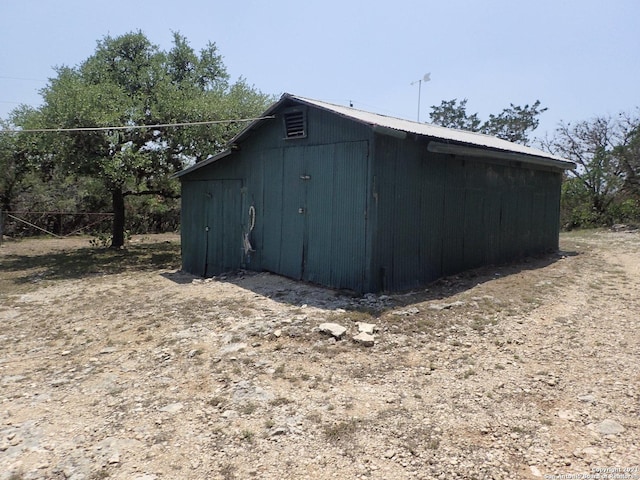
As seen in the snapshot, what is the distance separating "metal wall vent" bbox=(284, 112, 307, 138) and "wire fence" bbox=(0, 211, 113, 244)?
57.3ft

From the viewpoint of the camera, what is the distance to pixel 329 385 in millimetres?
4137

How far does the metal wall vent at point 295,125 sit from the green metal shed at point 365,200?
1.2 inches

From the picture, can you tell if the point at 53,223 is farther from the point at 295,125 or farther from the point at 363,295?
the point at 363,295

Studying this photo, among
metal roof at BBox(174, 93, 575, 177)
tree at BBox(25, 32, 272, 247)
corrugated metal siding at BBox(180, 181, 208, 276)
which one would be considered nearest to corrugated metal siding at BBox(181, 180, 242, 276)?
corrugated metal siding at BBox(180, 181, 208, 276)

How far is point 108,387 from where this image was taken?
4484 mm

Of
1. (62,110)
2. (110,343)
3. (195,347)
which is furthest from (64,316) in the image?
(62,110)

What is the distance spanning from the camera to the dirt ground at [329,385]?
3076 mm

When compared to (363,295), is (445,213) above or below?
above

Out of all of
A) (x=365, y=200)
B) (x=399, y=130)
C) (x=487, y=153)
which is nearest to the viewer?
(x=399, y=130)

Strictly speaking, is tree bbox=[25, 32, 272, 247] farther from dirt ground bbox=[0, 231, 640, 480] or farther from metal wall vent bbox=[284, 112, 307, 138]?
dirt ground bbox=[0, 231, 640, 480]

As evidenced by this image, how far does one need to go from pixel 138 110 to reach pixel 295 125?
7.64 meters

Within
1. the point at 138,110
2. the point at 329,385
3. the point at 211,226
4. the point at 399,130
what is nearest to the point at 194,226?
the point at 211,226

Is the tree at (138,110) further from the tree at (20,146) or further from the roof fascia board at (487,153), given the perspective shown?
the roof fascia board at (487,153)

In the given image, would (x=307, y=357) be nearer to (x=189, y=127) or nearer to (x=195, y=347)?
(x=195, y=347)
